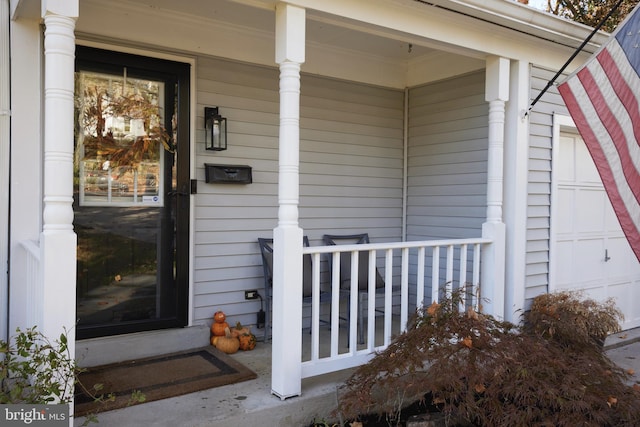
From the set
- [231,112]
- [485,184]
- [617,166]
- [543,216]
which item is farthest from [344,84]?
[617,166]

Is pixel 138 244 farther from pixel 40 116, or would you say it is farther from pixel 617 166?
pixel 617 166

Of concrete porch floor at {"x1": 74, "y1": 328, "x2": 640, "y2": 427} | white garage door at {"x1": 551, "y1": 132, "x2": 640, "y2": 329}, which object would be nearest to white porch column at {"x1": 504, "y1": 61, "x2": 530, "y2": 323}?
white garage door at {"x1": 551, "y1": 132, "x2": 640, "y2": 329}

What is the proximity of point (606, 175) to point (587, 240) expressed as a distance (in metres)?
1.79

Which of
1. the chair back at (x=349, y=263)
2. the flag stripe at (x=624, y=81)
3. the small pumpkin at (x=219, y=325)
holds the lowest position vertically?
the small pumpkin at (x=219, y=325)

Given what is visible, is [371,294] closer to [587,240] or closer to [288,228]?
[288,228]

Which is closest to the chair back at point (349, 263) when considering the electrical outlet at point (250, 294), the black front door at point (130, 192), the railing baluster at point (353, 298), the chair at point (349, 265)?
the chair at point (349, 265)

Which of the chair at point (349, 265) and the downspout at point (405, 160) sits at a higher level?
the downspout at point (405, 160)

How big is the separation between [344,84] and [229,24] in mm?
1179

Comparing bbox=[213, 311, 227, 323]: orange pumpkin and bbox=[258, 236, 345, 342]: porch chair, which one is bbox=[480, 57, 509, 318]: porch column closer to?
bbox=[258, 236, 345, 342]: porch chair

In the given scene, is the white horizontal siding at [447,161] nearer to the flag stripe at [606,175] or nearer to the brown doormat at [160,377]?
the flag stripe at [606,175]

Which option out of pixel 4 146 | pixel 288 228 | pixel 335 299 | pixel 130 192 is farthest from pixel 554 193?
pixel 4 146

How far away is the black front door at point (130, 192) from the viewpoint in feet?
11.2

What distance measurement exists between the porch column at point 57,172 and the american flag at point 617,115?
278cm

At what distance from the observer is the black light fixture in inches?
148
